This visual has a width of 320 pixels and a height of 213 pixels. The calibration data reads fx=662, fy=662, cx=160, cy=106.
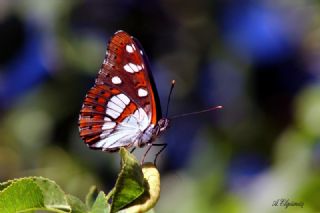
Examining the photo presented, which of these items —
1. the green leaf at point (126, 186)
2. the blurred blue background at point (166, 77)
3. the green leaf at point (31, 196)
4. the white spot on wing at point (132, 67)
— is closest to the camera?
the green leaf at point (126, 186)

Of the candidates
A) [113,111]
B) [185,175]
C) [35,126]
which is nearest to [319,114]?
[185,175]

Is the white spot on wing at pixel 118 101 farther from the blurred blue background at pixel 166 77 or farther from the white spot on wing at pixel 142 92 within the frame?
the blurred blue background at pixel 166 77

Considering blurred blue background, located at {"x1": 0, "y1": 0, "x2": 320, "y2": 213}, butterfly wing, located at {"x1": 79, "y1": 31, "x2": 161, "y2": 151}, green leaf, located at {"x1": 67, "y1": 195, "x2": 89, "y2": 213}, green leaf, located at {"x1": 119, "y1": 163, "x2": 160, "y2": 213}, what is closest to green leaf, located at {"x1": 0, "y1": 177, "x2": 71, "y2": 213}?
green leaf, located at {"x1": 67, "y1": 195, "x2": 89, "y2": 213}

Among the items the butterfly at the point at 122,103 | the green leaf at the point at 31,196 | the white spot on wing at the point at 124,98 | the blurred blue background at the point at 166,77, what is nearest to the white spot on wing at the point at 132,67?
the butterfly at the point at 122,103

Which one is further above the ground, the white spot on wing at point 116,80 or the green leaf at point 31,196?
the white spot on wing at point 116,80

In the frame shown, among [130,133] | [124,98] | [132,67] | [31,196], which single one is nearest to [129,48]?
[132,67]

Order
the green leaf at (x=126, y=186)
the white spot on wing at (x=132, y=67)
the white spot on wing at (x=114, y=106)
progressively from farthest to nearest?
1. the white spot on wing at (x=114, y=106)
2. the white spot on wing at (x=132, y=67)
3. the green leaf at (x=126, y=186)
